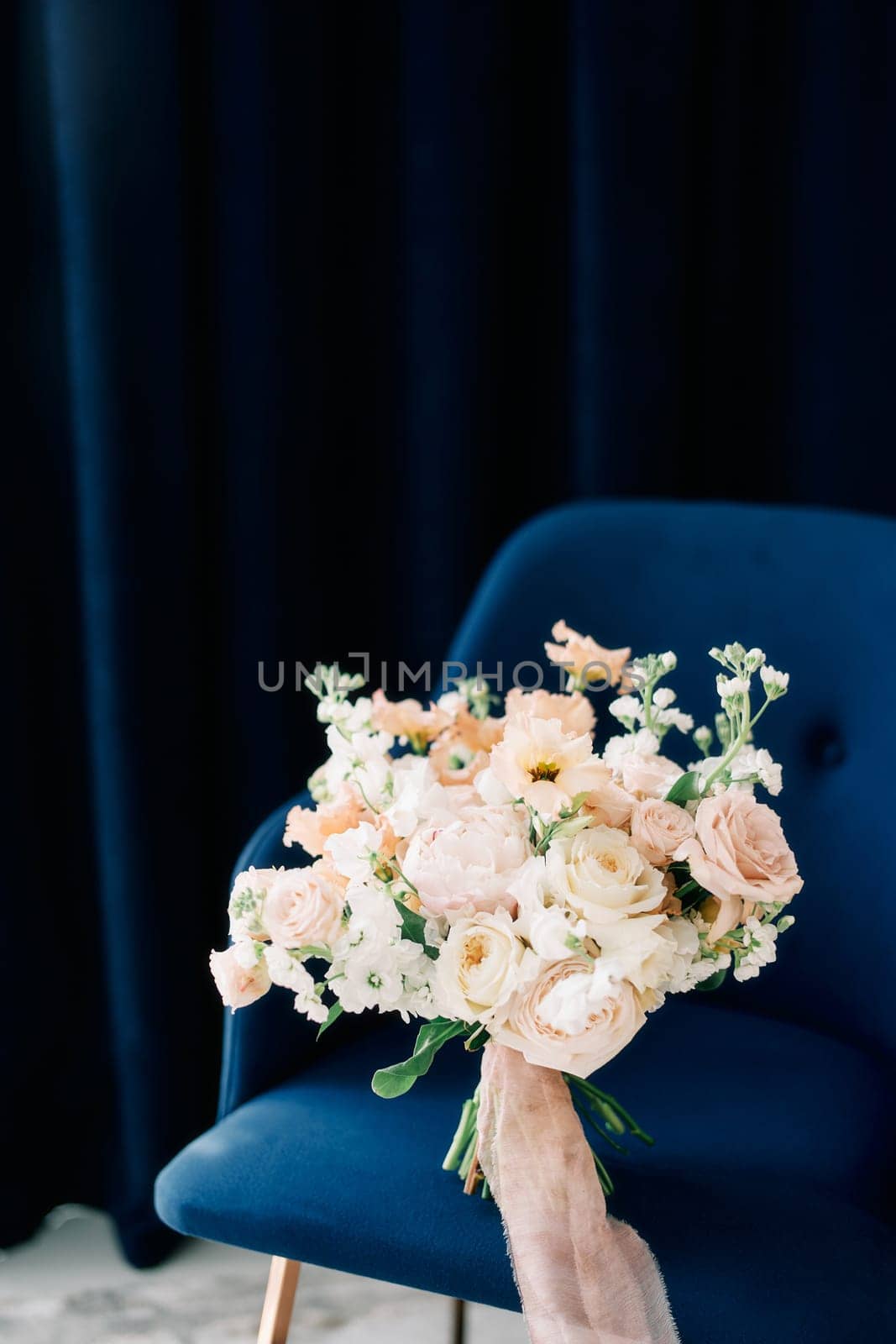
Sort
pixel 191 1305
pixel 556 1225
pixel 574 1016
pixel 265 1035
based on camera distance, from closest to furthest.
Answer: pixel 574 1016 < pixel 556 1225 < pixel 265 1035 < pixel 191 1305

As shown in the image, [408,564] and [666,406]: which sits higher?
[666,406]

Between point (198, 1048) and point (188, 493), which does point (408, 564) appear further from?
point (198, 1048)

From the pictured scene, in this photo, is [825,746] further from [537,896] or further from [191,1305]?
[191,1305]

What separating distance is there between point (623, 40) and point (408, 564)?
63cm

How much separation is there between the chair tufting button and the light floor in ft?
2.30

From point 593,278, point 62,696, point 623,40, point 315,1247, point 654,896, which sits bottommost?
point 315,1247

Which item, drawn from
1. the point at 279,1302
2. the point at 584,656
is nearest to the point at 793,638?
the point at 584,656

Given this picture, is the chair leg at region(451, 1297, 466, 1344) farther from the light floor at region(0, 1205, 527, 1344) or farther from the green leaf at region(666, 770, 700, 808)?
the green leaf at region(666, 770, 700, 808)

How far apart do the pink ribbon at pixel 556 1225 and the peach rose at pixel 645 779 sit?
0.19 metres

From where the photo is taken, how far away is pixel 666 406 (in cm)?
130

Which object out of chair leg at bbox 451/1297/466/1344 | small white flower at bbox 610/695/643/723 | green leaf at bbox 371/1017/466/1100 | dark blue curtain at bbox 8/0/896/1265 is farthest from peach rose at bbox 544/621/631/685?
chair leg at bbox 451/1297/466/1344

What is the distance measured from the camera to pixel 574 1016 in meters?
0.62

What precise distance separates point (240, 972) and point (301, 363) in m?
0.85

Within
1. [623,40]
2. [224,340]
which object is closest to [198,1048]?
[224,340]
